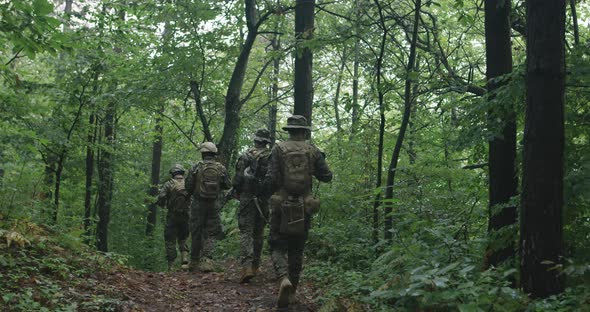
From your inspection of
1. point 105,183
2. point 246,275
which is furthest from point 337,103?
point 105,183

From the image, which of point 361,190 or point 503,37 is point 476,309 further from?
point 361,190

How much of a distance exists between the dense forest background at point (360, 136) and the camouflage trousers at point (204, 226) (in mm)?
2032

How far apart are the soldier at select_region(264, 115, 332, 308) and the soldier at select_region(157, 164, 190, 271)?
5564 mm

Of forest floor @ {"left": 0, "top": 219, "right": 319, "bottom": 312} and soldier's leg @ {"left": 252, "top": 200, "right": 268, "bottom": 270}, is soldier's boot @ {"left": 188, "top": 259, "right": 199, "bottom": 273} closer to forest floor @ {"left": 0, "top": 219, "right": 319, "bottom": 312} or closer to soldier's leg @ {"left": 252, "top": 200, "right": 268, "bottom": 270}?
forest floor @ {"left": 0, "top": 219, "right": 319, "bottom": 312}

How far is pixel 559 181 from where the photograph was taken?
4719mm

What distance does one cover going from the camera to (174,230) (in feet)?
Result: 42.5

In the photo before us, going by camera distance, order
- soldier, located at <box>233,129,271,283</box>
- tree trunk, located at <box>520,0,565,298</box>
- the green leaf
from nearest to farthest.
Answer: tree trunk, located at <box>520,0,565,298</box> < the green leaf < soldier, located at <box>233,129,271,283</box>

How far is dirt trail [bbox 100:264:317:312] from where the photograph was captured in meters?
6.89

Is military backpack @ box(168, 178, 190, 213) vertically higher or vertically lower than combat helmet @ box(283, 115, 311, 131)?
lower

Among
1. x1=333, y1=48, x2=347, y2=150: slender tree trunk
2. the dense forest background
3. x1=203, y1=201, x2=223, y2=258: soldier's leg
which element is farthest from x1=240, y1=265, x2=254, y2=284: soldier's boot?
x1=333, y1=48, x2=347, y2=150: slender tree trunk

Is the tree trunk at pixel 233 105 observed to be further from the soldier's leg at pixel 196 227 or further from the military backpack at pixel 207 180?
the soldier's leg at pixel 196 227

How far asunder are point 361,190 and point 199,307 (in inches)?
255

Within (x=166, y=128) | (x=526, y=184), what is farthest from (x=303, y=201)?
(x=166, y=128)

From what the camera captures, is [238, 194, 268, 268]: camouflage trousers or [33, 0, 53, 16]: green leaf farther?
[238, 194, 268, 268]: camouflage trousers
